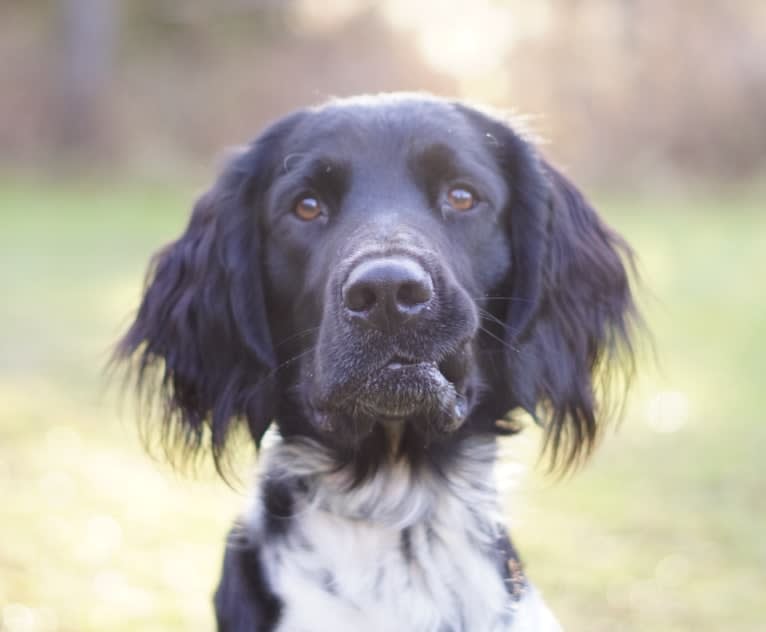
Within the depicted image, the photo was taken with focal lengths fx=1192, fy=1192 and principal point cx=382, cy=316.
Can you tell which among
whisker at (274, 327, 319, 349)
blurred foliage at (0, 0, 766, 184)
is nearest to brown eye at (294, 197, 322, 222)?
whisker at (274, 327, 319, 349)

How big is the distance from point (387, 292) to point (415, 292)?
0.07m

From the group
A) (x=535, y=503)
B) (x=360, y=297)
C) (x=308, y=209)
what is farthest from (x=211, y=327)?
(x=535, y=503)

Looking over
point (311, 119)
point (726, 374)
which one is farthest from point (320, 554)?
point (726, 374)

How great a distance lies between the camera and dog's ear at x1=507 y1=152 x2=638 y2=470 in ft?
10.5

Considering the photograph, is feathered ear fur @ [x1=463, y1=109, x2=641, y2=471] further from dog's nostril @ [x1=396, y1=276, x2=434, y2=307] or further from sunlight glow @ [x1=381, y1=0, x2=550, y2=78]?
sunlight glow @ [x1=381, y1=0, x2=550, y2=78]

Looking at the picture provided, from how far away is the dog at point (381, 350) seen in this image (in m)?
2.82

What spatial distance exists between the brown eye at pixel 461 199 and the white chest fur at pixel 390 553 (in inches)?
25.3

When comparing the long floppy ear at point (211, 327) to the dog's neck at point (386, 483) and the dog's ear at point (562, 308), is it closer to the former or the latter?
the dog's neck at point (386, 483)

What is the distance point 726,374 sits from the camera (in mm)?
8359

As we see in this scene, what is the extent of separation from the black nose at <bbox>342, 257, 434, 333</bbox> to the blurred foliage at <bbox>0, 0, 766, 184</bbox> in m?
15.8

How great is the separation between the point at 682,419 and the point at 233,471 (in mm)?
4636

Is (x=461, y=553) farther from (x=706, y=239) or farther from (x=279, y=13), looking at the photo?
(x=279, y=13)

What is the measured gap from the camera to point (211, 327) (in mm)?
3236

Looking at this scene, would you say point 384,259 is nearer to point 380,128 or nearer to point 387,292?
point 387,292
